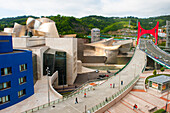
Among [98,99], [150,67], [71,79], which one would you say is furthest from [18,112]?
[150,67]

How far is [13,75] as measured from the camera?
20500 millimetres

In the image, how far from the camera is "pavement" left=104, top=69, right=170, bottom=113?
19234 millimetres

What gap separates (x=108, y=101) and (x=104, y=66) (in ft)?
138

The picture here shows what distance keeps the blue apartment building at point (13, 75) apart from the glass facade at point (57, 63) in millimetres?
10648

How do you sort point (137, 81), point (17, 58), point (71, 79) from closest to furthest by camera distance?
point (17, 58) → point (137, 81) → point (71, 79)

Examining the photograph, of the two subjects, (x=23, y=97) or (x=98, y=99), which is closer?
(x=98, y=99)

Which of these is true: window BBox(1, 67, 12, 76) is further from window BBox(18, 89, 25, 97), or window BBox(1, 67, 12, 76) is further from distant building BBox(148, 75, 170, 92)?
distant building BBox(148, 75, 170, 92)

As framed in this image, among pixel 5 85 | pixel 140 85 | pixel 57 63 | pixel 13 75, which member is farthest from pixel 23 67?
pixel 140 85

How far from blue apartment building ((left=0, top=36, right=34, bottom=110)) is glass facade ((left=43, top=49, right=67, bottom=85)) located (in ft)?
34.9

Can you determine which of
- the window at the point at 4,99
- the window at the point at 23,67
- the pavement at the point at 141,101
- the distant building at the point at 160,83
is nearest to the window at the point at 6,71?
the window at the point at 23,67

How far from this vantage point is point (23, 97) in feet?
72.0

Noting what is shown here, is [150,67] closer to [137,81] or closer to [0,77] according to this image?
[137,81]

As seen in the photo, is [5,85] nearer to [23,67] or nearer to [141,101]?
[23,67]

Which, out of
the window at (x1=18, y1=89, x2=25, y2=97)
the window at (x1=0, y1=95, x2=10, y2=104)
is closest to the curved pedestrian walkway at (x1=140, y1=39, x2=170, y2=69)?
the window at (x1=18, y1=89, x2=25, y2=97)
